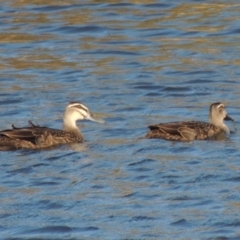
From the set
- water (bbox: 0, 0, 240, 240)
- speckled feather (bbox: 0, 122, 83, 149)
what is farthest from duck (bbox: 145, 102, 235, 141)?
speckled feather (bbox: 0, 122, 83, 149)

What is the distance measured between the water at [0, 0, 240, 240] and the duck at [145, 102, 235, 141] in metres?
0.19

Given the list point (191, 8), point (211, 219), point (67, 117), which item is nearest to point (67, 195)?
point (211, 219)

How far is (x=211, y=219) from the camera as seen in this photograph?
11.8 m

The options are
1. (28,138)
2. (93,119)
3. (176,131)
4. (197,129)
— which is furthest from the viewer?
(93,119)

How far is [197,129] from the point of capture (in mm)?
15828

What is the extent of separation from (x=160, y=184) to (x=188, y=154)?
1625mm

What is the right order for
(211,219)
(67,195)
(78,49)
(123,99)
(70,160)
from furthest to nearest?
(78,49), (123,99), (70,160), (67,195), (211,219)

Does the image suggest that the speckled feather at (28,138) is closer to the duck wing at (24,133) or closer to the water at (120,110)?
the duck wing at (24,133)

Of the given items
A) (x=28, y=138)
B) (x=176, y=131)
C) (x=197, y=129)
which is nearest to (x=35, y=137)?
(x=28, y=138)

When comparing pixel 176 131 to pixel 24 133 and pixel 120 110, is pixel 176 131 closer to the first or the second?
pixel 24 133

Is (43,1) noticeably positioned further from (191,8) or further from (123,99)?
(123,99)

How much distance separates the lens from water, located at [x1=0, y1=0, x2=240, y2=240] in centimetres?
1209

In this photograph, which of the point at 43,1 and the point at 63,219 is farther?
the point at 43,1

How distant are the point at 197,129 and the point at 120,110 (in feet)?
5.88
